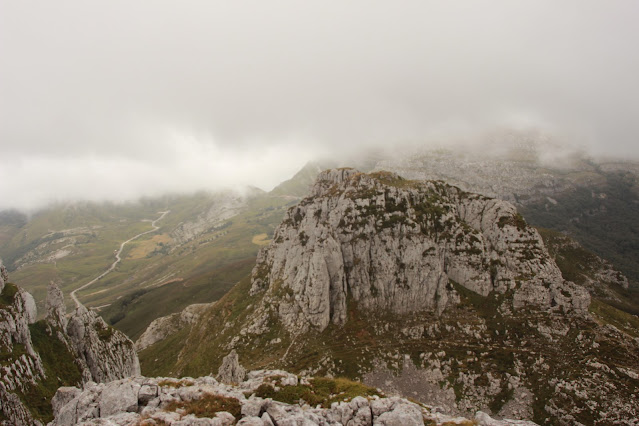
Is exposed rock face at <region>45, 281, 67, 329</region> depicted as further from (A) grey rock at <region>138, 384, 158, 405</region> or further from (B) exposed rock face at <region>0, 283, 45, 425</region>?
(A) grey rock at <region>138, 384, 158, 405</region>

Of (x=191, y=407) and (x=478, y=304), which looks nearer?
(x=191, y=407)

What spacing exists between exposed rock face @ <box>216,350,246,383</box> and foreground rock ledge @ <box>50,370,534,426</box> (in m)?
57.9

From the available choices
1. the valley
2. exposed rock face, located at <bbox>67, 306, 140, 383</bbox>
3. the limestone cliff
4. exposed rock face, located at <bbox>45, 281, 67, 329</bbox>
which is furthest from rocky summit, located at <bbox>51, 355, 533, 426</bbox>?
the valley

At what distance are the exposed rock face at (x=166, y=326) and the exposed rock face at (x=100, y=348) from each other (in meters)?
102

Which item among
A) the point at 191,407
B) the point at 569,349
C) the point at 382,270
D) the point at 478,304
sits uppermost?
the point at 191,407

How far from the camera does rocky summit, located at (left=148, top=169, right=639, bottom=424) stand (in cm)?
7062

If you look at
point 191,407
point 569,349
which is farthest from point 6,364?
point 569,349

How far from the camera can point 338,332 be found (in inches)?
3588

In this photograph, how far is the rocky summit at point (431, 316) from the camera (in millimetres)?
70625

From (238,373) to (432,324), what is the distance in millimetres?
61378

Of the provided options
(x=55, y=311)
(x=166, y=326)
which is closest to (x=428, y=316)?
(x=55, y=311)

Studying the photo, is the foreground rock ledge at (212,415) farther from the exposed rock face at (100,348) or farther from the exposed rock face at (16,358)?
the exposed rock face at (100,348)

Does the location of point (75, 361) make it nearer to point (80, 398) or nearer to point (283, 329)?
point (80, 398)

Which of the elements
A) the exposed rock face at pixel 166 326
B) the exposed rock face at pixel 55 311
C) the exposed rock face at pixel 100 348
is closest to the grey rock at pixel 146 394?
the exposed rock face at pixel 100 348
